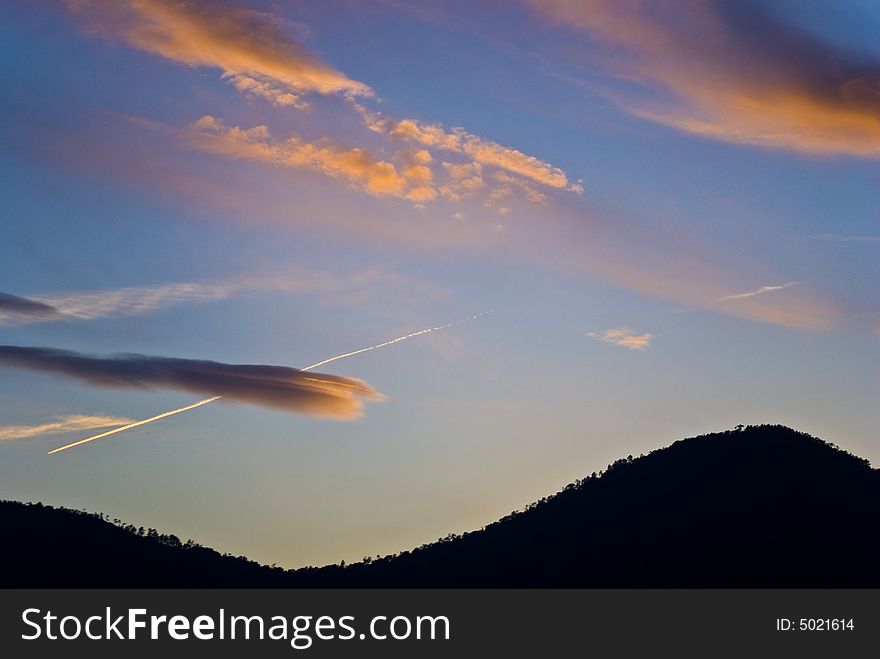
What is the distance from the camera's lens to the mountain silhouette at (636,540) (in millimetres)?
131000

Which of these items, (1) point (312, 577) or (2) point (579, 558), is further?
(1) point (312, 577)

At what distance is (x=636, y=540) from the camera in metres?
140

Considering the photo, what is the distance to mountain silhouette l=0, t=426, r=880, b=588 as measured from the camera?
430 feet
